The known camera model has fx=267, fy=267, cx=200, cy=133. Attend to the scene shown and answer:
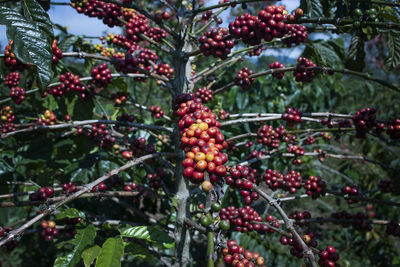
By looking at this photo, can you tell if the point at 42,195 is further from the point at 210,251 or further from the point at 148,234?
the point at 210,251

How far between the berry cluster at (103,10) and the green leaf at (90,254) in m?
1.61

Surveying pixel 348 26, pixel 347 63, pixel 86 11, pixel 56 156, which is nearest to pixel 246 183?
pixel 348 26

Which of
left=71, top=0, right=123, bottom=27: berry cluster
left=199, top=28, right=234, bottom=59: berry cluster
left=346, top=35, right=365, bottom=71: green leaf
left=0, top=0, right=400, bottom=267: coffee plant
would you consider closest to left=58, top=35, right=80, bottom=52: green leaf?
left=0, top=0, right=400, bottom=267: coffee plant

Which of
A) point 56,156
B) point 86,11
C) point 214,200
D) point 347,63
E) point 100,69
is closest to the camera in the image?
point 214,200

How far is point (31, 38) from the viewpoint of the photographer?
1.13 meters

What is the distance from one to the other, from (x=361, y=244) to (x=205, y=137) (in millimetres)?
4316

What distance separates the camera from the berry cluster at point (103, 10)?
200 centimetres

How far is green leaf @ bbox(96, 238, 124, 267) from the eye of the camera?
115 cm

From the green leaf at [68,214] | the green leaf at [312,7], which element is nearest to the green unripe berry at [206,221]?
the green leaf at [68,214]

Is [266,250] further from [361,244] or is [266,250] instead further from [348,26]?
[361,244]

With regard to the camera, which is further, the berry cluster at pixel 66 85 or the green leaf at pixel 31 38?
the berry cluster at pixel 66 85

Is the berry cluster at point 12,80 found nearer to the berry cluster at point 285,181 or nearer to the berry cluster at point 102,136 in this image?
the berry cluster at point 102,136

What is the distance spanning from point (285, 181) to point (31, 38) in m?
1.76

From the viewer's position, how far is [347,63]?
6.13ft
